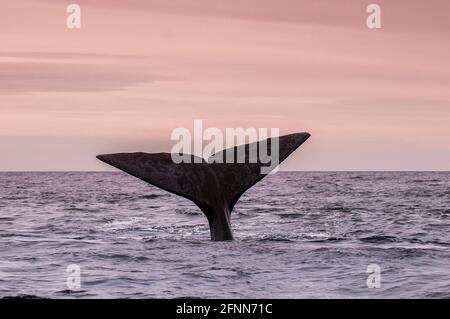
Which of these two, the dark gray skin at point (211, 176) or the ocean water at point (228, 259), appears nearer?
the ocean water at point (228, 259)

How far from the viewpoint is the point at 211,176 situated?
15.1 m

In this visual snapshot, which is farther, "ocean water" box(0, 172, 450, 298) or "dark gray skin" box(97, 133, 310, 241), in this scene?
"dark gray skin" box(97, 133, 310, 241)

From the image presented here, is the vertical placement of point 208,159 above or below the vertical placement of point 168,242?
above

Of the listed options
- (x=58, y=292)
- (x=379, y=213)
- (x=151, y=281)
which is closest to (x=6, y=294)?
(x=58, y=292)

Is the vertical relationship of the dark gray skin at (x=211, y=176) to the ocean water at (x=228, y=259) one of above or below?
above

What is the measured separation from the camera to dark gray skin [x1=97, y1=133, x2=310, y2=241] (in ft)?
47.2

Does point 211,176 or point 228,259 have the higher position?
point 211,176

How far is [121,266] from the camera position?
1377 cm

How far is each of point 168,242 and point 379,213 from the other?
1459 cm

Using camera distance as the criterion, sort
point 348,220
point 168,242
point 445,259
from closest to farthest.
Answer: point 445,259 < point 168,242 < point 348,220

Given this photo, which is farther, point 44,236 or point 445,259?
point 44,236

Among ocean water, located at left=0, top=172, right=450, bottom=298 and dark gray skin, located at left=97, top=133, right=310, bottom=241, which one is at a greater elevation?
dark gray skin, located at left=97, top=133, right=310, bottom=241

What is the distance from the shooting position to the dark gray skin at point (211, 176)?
47.2 feet
